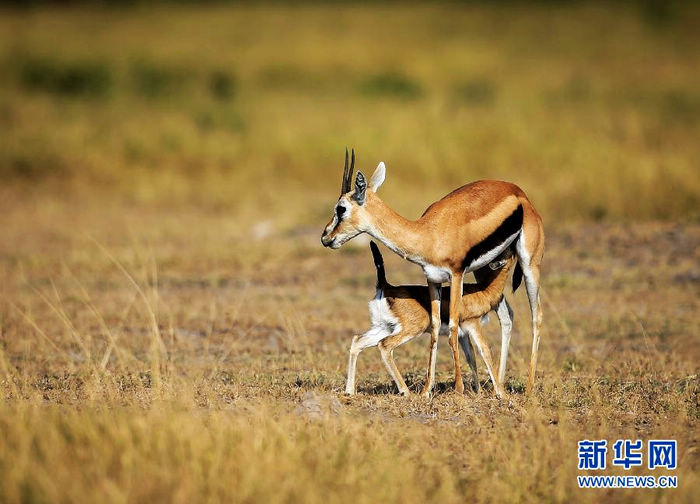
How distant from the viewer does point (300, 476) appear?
5.51m

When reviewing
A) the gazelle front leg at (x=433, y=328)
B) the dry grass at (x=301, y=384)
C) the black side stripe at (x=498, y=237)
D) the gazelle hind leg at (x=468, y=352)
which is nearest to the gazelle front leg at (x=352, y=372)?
the dry grass at (x=301, y=384)

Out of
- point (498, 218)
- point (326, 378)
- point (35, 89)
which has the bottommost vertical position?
point (326, 378)

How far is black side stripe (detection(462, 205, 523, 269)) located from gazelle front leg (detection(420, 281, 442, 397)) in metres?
0.28

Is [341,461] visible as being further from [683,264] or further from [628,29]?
[628,29]

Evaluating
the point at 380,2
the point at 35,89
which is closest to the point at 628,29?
the point at 380,2

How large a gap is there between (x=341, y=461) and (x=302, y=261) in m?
7.99

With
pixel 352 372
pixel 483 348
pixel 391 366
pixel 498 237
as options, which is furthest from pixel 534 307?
pixel 352 372

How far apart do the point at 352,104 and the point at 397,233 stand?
17587mm

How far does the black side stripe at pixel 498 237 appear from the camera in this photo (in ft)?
24.0

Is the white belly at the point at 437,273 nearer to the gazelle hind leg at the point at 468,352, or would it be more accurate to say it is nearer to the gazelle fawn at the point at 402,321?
the gazelle fawn at the point at 402,321

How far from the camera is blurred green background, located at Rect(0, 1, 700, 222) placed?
1853 centimetres

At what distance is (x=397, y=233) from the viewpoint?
7254 mm

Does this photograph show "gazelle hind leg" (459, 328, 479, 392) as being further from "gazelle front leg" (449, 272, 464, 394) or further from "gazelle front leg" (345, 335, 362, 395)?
"gazelle front leg" (345, 335, 362, 395)

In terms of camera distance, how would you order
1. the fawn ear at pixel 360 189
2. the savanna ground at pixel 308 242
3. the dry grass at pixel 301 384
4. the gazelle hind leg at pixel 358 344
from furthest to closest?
the gazelle hind leg at pixel 358 344, the fawn ear at pixel 360 189, the savanna ground at pixel 308 242, the dry grass at pixel 301 384
